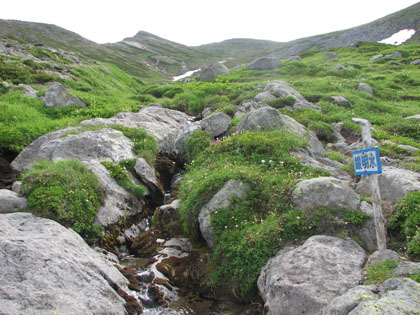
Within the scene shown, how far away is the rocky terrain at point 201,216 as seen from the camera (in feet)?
20.3

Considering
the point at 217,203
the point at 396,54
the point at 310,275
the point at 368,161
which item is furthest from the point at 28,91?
the point at 396,54

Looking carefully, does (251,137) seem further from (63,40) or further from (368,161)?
(63,40)

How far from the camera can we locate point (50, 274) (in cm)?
630

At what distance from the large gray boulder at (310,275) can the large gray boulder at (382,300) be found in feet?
2.33

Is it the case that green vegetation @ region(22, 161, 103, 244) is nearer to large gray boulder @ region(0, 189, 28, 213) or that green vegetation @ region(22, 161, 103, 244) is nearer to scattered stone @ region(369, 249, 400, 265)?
large gray boulder @ region(0, 189, 28, 213)

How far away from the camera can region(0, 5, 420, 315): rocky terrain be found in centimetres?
618

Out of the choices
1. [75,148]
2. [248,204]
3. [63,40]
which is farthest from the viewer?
[63,40]

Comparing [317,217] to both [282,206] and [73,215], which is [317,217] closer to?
[282,206]

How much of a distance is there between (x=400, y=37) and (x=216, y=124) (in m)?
70.9

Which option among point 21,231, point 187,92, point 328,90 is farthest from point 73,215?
point 328,90

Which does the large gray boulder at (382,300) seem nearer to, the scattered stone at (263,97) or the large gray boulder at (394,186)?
the large gray boulder at (394,186)

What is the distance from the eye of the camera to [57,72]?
2948 centimetres

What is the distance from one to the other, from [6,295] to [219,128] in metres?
13.8

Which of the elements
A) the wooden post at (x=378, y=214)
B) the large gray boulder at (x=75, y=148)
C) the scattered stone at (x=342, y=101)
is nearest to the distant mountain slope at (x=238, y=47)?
the scattered stone at (x=342, y=101)
